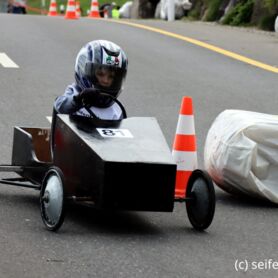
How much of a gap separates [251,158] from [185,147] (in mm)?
753

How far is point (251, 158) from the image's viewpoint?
7.65 metres

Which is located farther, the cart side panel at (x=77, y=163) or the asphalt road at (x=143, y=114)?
the cart side panel at (x=77, y=163)

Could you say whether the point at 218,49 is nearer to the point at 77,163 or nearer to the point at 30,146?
the point at 30,146

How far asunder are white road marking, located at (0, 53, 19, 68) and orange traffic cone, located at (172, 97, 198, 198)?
755 centimetres

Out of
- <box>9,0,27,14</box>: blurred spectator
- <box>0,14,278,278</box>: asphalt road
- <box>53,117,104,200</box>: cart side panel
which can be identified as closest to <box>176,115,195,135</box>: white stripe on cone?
<box>0,14,278,278</box>: asphalt road

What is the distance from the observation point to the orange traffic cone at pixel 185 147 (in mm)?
8156

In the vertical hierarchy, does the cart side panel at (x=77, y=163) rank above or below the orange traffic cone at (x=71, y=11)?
above

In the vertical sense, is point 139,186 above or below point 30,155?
above

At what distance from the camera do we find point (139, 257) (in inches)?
237

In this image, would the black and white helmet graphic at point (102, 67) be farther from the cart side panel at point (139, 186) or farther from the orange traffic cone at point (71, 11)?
the orange traffic cone at point (71, 11)

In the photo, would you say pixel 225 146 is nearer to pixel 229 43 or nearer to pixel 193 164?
pixel 193 164

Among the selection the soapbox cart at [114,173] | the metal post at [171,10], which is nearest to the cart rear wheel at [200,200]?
the soapbox cart at [114,173]

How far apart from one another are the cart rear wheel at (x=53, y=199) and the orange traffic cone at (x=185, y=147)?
5.66 ft

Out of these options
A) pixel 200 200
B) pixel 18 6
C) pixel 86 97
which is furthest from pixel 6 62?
pixel 18 6
